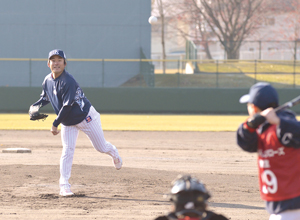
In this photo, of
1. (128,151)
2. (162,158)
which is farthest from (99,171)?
(128,151)

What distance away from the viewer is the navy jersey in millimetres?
6547

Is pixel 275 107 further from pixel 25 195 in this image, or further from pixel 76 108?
pixel 25 195

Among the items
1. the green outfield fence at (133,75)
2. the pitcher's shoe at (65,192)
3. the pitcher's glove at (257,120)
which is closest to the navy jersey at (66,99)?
the pitcher's shoe at (65,192)

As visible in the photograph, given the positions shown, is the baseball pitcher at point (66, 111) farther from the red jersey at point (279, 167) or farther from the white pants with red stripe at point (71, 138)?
the red jersey at point (279, 167)

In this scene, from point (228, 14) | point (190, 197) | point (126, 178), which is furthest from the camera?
point (228, 14)

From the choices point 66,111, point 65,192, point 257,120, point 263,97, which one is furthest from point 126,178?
point 257,120

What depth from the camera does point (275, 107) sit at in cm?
348

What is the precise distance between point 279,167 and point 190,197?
1026 millimetres

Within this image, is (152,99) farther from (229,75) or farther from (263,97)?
(263,97)

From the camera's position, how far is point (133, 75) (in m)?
26.3

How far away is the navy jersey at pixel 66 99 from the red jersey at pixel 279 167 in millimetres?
3690

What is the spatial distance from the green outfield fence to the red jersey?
2232cm

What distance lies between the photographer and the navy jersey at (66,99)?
6547 mm

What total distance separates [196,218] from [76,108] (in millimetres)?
4248
